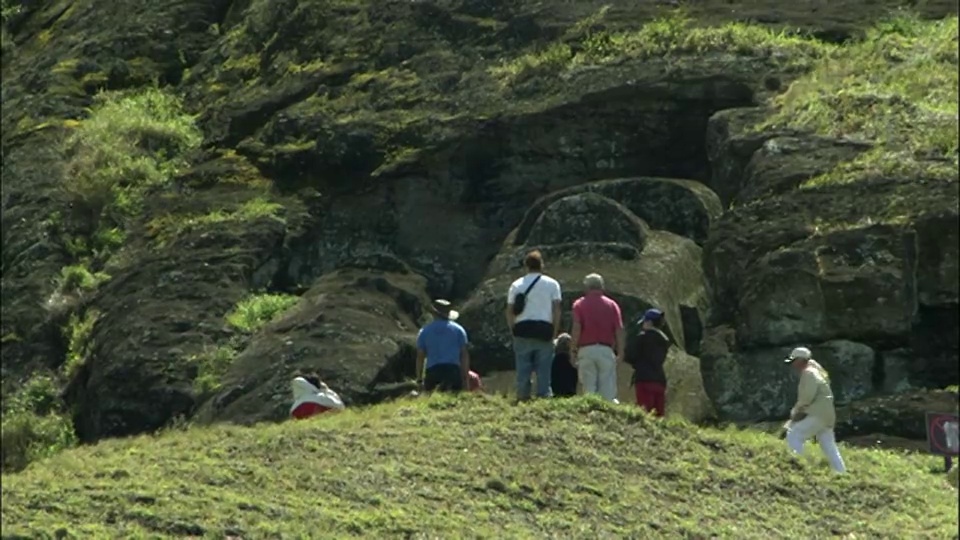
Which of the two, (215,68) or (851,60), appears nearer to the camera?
A: (851,60)

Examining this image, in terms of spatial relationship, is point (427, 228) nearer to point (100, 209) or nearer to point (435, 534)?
point (100, 209)

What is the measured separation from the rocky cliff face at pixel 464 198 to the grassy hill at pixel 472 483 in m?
4.27

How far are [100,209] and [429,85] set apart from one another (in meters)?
5.30

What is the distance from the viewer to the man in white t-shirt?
2217 centimetres

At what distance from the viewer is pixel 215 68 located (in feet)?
138

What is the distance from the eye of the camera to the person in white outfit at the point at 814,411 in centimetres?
2130

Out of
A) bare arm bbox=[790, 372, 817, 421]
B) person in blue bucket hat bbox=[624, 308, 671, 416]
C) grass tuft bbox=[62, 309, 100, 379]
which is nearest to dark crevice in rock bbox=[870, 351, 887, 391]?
person in blue bucket hat bbox=[624, 308, 671, 416]

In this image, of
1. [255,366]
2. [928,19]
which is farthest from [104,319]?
[928,19]

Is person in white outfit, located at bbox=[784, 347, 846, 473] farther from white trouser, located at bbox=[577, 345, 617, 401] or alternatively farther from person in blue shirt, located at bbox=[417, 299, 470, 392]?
person in blue shirt, located at bbox=[417, 299, 470, 392]

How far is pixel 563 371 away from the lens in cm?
2331

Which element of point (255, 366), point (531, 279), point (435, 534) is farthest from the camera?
point (255, 366)

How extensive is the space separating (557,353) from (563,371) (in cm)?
20

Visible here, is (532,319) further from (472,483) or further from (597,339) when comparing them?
(472,483)

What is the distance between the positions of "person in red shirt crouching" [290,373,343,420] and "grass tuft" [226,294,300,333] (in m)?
7.29
